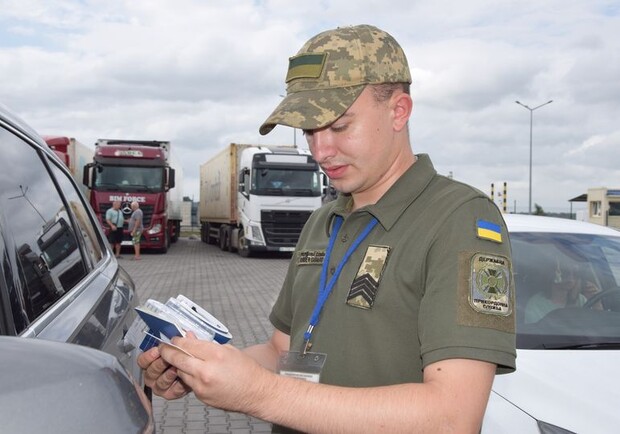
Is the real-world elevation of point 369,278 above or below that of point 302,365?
above

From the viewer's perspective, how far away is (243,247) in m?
24.0

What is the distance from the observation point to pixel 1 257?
1.73 meters

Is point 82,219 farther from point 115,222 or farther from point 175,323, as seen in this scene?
point 115,222

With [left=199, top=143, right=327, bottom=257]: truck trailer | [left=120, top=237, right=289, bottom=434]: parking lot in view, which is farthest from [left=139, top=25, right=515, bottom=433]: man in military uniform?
[left=199, top=143, right=327, bottom=257]: truck trailer

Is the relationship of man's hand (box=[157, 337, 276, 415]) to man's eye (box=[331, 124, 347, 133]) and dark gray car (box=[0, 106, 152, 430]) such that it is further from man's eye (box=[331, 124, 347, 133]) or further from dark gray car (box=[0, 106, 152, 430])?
man's eye (box=[331, 124, 347, 133])

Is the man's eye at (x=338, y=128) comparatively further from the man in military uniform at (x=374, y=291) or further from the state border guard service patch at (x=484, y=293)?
the state border guard service patch at (x=484, y=293)

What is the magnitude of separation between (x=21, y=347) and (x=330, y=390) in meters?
0.69

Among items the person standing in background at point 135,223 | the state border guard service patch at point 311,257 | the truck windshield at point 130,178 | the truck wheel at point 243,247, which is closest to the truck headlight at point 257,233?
the truck wheel at point 243,247

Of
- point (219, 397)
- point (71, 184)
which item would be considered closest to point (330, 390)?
point (219, 397)

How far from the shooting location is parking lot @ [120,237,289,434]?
5.55 m

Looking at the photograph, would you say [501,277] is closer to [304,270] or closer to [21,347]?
[304,270]

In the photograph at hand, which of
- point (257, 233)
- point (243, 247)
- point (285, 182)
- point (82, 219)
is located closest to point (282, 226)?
point (257, 233)

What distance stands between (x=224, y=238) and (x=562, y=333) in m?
25.1

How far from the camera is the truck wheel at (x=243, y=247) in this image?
76.6ft
